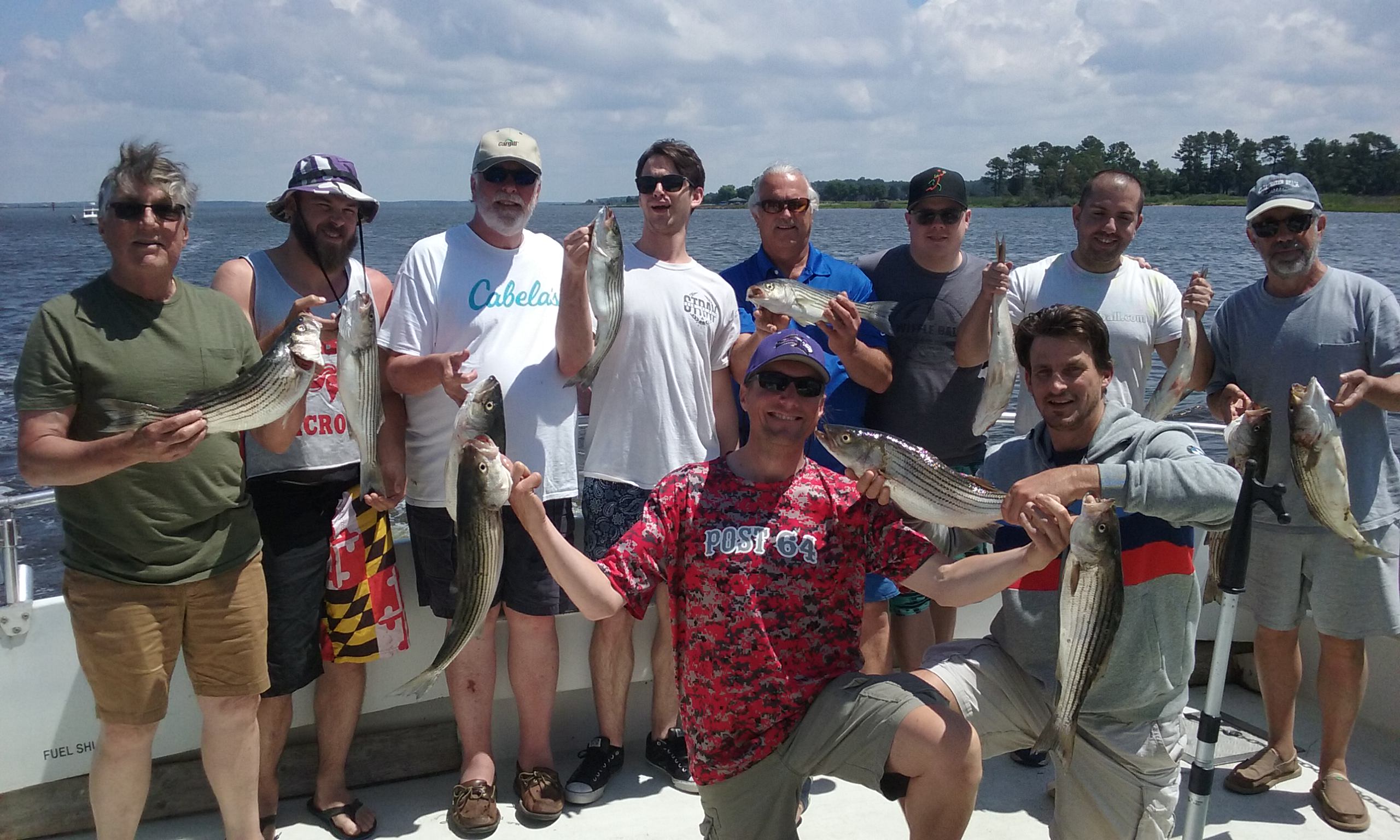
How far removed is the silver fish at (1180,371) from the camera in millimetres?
4363

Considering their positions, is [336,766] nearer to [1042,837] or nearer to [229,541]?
[229,541]

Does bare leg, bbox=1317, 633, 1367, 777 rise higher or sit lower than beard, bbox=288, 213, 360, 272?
lower

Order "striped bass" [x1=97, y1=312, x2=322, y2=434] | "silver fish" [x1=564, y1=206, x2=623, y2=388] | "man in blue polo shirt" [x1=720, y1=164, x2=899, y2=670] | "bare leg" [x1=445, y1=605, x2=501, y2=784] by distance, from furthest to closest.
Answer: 1. "man in blue polo shirt" [x1=720, y1=164, x2=899, y2=670]
2. "bare leg" [x1=445, y1=605, x2=501, y2=784]
3. "silver fish" [x1=564, y1=206, x2=623, y2=388]
4. "striped bass" [x1=97, y1=312, x2=322, y2=434]

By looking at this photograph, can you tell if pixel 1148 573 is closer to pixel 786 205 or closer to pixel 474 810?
pixel 786 205

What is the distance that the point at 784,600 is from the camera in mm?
2973

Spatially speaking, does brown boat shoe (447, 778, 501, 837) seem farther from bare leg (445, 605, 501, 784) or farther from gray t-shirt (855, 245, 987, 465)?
gray t-shirt (855, 245, 987, 465)

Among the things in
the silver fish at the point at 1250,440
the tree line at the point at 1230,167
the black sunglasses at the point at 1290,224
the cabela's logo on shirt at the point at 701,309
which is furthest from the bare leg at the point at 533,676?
the tree line at the point at 1230,167

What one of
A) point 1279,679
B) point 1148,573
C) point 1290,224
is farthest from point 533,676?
point 1290,224

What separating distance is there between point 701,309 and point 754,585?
167 centimetres

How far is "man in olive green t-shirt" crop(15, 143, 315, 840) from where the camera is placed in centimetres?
309

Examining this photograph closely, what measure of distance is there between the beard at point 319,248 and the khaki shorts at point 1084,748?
2.76 m

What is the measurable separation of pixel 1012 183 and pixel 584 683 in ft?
234

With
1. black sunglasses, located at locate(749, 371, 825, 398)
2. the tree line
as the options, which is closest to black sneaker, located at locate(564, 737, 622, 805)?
black sunglasses, located at locate(749, 371, 825, 398)

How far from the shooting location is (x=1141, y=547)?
123 inches
